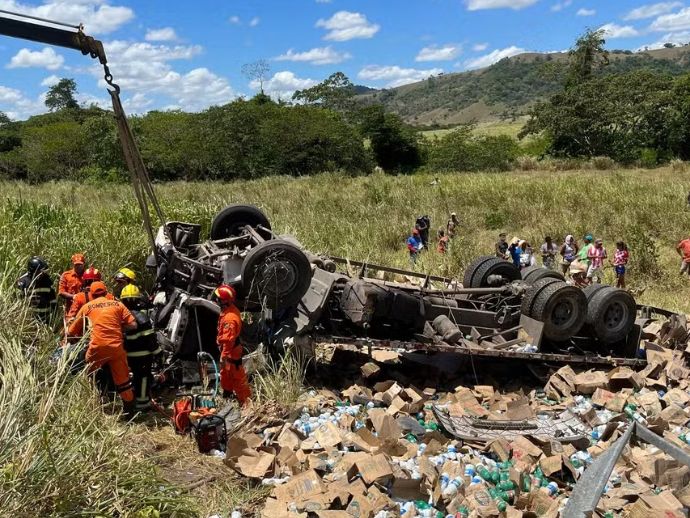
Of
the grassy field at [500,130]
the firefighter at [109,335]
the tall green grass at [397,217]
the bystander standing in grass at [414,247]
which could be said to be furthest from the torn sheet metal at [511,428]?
the grassy field at [500,130]

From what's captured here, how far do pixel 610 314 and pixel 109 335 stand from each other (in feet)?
16.8

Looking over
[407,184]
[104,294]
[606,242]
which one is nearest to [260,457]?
[104,294]

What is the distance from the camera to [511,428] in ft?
17.2

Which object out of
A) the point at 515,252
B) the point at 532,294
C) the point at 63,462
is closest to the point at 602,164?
the point at 515,252

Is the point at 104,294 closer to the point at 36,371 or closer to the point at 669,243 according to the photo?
the point at 36,371

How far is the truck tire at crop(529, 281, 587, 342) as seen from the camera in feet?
20.3

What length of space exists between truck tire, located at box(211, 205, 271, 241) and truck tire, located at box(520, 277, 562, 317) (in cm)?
348

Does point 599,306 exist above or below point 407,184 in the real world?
below

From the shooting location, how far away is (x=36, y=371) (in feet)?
13.8

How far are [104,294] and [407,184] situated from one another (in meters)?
17.1

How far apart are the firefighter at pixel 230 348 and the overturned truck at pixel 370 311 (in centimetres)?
41

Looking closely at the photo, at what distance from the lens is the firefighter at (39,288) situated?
602cm

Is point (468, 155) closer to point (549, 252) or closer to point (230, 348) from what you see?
point (549, 252)

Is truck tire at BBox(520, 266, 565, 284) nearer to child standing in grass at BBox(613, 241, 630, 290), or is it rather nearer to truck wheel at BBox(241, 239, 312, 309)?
truck wheel at BBox(241, 239, 312, 309)
